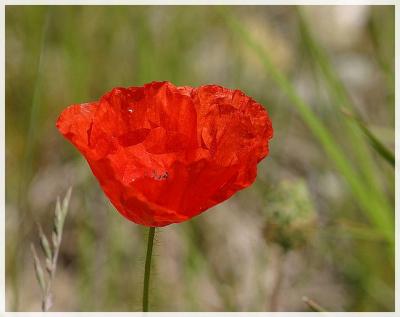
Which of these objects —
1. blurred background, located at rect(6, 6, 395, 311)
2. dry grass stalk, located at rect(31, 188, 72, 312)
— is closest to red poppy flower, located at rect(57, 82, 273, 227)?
dry grass stalk, located at rect(31, 188, 72, 312)

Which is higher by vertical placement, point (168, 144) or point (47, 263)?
point (168, 144)

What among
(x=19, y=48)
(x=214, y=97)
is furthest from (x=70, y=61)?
(x=214, y=97)

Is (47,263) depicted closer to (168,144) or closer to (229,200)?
(168,144)

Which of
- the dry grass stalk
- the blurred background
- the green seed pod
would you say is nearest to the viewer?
the dry grass stalk

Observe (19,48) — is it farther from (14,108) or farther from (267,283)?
(267,283)

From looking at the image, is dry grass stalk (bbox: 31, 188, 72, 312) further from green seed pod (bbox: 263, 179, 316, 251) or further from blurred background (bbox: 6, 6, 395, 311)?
green seed pod (bbox: 263, 179, 316, 251)

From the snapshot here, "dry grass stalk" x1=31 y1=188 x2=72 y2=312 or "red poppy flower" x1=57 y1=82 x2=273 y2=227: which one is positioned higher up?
"red poppy flower" x1=57 y1=82 x2=273 y2=227

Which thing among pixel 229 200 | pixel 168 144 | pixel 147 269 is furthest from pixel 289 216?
pixel 229 200
